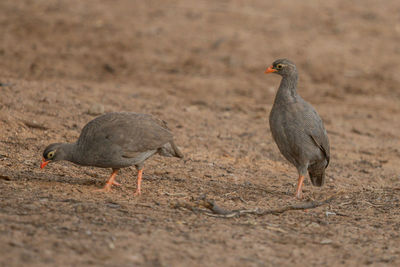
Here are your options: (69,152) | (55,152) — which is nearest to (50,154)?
(55,152)

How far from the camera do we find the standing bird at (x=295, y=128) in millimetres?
6742

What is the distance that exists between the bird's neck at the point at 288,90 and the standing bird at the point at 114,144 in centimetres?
148

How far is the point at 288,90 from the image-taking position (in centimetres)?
693

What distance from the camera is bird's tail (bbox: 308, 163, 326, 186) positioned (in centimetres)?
723

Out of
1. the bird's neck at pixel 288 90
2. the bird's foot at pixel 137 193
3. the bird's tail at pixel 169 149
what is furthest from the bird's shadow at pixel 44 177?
the bird's neck at pixel 288 90

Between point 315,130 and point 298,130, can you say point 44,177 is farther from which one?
point 315,130

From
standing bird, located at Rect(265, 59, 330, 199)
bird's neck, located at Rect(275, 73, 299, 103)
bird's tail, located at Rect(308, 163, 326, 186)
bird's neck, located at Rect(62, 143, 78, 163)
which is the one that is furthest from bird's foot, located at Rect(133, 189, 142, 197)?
bird's tail, located at Rect(308, 163, 326, 186)

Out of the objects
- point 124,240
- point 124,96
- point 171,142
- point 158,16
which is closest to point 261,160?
point 171,142

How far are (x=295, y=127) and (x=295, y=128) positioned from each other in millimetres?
11

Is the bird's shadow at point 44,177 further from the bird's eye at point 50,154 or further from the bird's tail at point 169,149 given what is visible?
the bird's tail at point 169,149

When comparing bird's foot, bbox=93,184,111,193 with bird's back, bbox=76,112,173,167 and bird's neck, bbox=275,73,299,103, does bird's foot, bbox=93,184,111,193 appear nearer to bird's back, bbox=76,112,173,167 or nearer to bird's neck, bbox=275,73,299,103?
bird's back, bbox=76,112,173,167

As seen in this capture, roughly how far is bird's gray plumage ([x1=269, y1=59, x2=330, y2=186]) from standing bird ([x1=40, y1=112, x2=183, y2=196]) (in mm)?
1361

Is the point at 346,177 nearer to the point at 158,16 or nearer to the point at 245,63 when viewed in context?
the point at 245,63

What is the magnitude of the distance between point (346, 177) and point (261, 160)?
117cm
